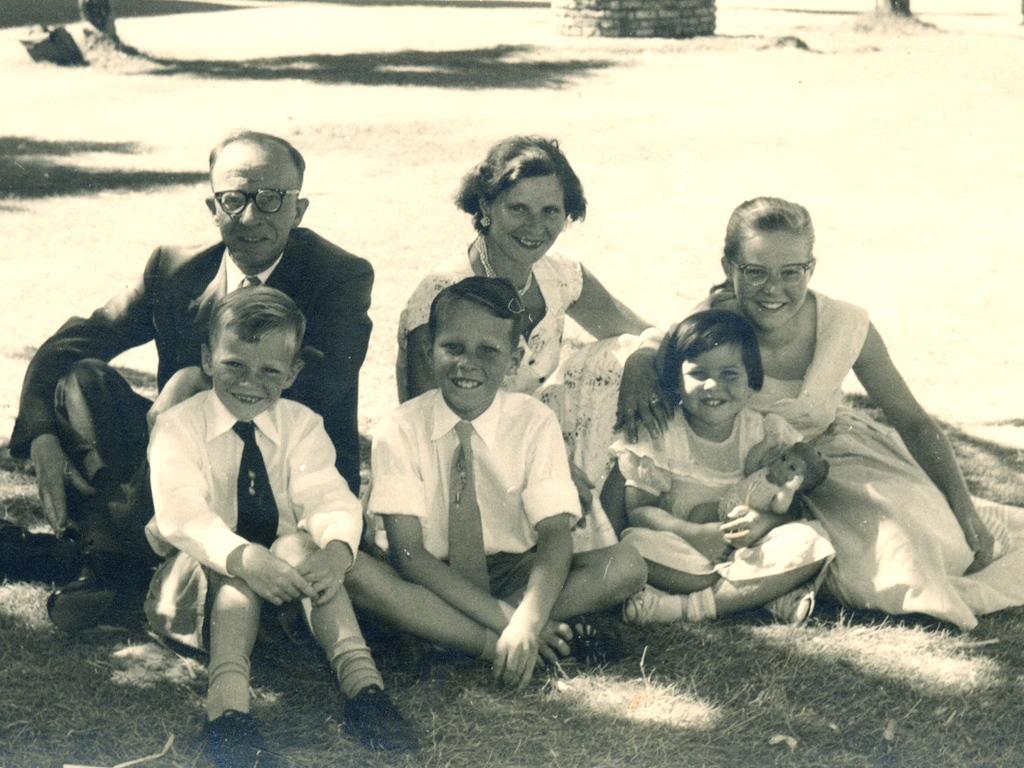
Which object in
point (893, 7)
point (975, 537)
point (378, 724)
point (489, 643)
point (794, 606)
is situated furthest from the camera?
point (893, 7)

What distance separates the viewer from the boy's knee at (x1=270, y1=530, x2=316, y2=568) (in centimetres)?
331

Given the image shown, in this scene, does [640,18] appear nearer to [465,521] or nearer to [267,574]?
[465,521]

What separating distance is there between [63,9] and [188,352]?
Result: 1905cm

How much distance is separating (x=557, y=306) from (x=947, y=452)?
49.2 inches

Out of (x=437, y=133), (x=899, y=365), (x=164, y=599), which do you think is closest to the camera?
(x=164, y=599)

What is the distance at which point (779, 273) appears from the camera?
403 cm

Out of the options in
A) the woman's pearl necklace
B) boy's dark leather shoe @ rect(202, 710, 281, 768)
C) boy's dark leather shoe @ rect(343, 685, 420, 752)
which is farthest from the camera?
the woman's pearl necklace

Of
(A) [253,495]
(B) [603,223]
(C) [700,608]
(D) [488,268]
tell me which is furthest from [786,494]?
(B) [603,223]

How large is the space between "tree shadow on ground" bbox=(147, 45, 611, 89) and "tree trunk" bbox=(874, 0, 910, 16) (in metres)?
5.38

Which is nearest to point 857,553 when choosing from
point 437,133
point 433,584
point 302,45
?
point 433,584

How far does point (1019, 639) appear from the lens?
3.75m

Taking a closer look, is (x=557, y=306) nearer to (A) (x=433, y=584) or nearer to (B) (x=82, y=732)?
(A) (x=433, y=584)

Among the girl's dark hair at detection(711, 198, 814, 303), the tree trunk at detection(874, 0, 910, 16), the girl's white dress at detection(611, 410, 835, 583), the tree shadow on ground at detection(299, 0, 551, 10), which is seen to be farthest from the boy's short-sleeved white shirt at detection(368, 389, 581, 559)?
the tree shadow on ground at detection(299, 0, 551, 10)

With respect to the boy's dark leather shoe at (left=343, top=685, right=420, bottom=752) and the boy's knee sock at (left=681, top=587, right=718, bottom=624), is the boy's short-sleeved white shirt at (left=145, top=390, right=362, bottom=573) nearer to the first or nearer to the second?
the boy's dark leather shoe at (left=343, top=685, right=420, bottom=752)
